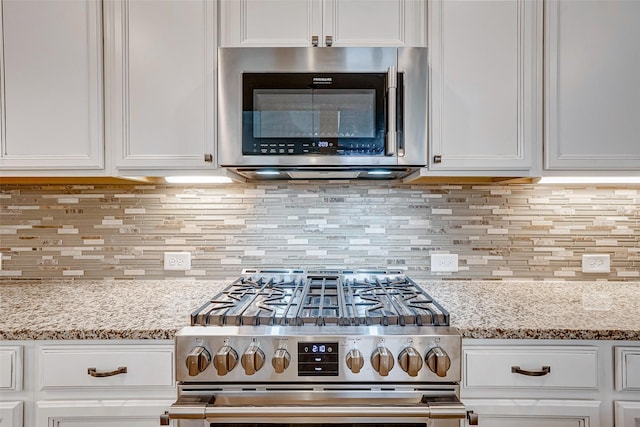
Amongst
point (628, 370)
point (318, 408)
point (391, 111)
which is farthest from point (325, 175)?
point (628, 370)

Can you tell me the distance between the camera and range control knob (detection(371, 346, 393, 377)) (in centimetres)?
102

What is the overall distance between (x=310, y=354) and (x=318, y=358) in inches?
1.0

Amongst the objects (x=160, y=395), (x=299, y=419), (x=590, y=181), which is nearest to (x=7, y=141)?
(x=160, y=395)

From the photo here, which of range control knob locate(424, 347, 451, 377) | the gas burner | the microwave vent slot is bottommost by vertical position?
range control knob locate(424, 347, 451, 377)

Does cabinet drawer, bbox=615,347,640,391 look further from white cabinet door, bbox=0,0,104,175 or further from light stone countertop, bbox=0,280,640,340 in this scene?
white cabinet door, bbox=0,0,104,175

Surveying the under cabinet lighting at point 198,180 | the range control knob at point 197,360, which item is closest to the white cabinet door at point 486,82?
the under cabinet lighting at point 198,180

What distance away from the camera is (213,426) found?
1.08m

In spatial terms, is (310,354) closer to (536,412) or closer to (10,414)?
(536,412)

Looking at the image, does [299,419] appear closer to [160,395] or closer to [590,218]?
[160,395]

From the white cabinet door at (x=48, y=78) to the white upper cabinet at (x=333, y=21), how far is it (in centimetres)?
53

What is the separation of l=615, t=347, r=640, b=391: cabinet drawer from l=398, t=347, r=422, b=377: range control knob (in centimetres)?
61

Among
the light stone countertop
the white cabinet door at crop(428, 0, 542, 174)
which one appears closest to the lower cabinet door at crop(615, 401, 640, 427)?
the light stone countertop

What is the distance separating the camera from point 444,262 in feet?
5.81

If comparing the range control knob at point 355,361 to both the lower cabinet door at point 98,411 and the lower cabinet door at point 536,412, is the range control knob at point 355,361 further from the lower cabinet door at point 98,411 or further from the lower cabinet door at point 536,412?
the lower cabinet door at point 98,411
